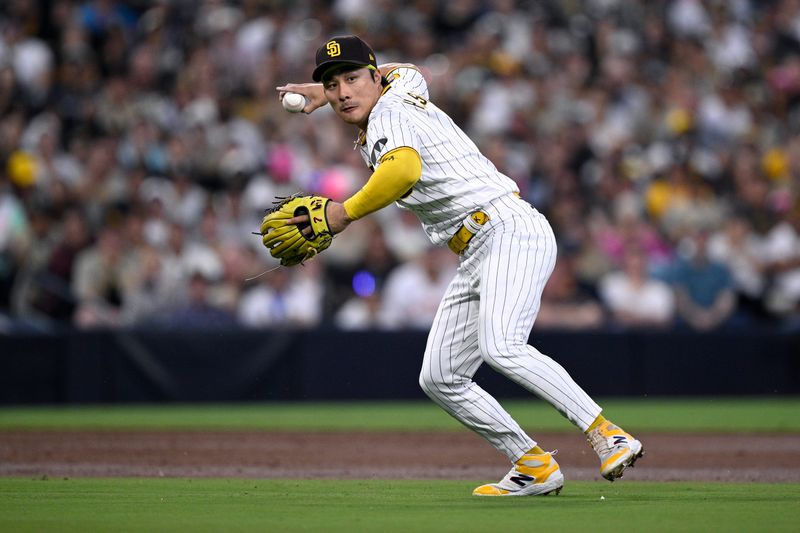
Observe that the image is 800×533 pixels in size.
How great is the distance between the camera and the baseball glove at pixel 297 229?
652cm

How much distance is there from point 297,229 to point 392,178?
0.62 m

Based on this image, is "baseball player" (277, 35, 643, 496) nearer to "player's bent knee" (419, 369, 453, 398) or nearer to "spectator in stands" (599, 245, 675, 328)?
"player's bent knee" (419, 369, 453, 398)

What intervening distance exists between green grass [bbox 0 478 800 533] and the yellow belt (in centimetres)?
133

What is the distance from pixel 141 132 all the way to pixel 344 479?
8.63 m

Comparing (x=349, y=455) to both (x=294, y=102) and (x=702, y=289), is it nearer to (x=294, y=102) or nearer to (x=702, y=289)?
(x=294, y=102)

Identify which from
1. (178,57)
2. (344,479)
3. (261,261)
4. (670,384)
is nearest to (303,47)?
(178,57)

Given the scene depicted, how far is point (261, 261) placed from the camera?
14406 millimetres

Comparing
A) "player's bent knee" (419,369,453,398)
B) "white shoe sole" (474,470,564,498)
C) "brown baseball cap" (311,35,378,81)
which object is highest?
"brown baseball cap" (311,35,378,81)

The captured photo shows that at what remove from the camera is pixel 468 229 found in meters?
6.72

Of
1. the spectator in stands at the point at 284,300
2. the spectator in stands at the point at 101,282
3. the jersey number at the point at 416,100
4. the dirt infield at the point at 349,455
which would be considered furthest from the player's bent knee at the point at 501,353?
the spectator in stands at the point at 101,282

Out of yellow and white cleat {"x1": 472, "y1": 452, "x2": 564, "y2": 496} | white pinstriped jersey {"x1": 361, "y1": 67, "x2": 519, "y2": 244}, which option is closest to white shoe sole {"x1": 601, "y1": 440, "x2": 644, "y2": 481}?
→ yellow and white cleat {"x1": 472, "y1": 452, "x2": 564, "y2": 496}

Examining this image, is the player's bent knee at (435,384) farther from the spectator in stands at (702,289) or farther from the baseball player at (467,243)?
the spectator in stands at (702,289)

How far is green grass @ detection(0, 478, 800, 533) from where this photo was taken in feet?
17.9

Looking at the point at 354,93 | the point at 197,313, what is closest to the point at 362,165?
the point at 197,313
